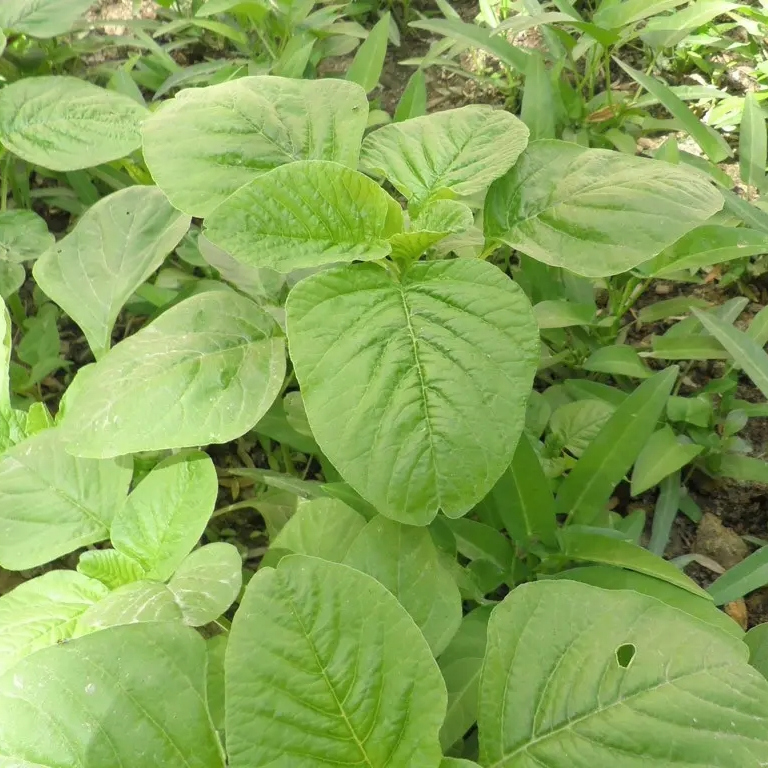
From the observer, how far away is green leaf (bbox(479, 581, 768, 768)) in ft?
2.19

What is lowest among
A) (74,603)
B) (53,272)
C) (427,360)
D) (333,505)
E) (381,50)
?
(74,603)

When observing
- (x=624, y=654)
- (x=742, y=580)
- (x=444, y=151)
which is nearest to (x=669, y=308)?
(x=742, y=580)

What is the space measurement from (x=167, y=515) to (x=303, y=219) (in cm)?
43

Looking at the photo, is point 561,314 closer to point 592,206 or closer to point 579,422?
point 579,422

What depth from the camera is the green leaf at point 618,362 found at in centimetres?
134

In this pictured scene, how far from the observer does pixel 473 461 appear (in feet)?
2.52

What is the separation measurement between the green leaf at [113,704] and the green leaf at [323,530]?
230 mm

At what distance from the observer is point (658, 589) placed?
0.99m

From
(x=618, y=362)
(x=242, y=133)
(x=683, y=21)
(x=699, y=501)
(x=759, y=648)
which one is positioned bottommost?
(x=699, y=501)

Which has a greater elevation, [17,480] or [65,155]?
[65,155]

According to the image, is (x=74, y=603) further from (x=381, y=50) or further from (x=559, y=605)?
(x=381, y=50)

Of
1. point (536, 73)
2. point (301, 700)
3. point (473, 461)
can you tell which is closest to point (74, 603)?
point (301, 700)

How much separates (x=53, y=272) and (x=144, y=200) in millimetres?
196

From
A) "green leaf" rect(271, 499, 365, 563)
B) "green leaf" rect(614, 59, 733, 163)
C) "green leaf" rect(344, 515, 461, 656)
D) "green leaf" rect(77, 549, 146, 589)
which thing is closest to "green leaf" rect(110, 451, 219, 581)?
"green leaf" rect(77, 549, 146, 589)
